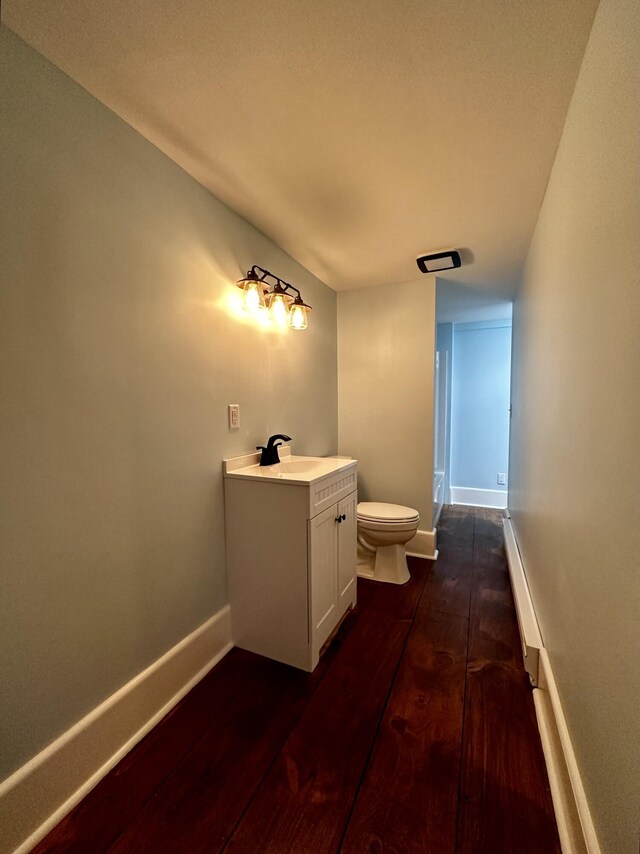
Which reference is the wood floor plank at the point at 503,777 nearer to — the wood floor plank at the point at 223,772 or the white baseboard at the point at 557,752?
the white baseboard at the point at 557,752

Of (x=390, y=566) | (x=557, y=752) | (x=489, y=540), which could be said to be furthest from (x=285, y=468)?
(x=489, y=540)

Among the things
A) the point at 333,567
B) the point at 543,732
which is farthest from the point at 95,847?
the point at 543,732

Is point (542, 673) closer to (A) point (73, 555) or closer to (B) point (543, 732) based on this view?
(B) point (543, 732)

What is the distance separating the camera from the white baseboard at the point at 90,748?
85 centimetres

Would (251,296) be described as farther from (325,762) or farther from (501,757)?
(501,757)

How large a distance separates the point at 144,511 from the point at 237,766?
887 millimetres

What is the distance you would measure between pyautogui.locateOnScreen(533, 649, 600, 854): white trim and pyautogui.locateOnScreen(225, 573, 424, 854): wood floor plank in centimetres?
54

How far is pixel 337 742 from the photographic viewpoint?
3.68 feet

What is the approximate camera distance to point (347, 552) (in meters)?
1.76

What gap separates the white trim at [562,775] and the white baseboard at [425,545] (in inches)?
50.7

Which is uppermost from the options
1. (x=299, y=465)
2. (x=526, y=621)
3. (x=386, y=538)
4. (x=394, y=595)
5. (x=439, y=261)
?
(x=439, y=261)

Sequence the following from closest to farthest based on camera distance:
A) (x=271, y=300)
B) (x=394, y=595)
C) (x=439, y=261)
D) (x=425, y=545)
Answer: (x=271, y=300) < (x=394, y=595) < (x=439, y=261) < (x=425, y=545)

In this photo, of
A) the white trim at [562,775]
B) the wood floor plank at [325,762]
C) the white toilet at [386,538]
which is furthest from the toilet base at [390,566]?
the white trim at [562,775]

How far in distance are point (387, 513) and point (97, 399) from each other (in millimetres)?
1766
